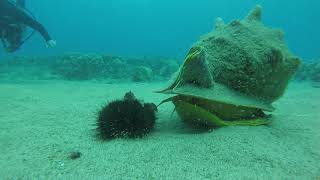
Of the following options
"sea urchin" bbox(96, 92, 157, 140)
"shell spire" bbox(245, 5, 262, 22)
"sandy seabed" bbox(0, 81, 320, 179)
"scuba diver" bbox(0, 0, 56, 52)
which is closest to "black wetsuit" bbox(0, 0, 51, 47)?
"scuba diver" bbox(0, 0, 56, 52)

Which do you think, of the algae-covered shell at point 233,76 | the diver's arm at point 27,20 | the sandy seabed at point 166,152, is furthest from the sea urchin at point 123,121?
the diver's arm at point 27,20

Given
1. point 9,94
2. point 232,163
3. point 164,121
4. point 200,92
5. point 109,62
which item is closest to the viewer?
point 232,163

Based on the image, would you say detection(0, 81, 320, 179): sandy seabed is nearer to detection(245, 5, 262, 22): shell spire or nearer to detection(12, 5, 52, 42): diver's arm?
detection(245, 5, 262, 22): shell spire

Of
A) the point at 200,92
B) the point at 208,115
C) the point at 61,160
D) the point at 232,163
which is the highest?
the point at 200,92

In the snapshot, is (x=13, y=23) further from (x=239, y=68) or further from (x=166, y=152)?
(x=166, y=152)

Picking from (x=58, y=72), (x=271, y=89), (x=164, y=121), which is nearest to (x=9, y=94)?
(x=164, y=121)

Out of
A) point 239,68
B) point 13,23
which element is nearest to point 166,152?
point 239,68

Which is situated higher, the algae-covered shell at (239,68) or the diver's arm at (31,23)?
the diver's arm at (31,23)

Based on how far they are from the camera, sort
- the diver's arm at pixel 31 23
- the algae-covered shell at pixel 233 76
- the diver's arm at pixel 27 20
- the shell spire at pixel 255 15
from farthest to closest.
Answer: the diver's arm at pixel 31 23, the diver's arm at pixel 27 20, the shell spire at pixel 255 15, the algae-covered shell at pixel 233 76

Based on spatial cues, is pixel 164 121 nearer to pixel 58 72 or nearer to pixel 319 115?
pixel 319 115

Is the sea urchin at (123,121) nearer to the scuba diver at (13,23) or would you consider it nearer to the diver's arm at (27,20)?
the scuba diver at (13,23)

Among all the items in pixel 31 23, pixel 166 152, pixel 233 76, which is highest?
pixel 31 23

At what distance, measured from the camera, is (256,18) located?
16.7 feet

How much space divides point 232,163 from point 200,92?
2.87 ft
